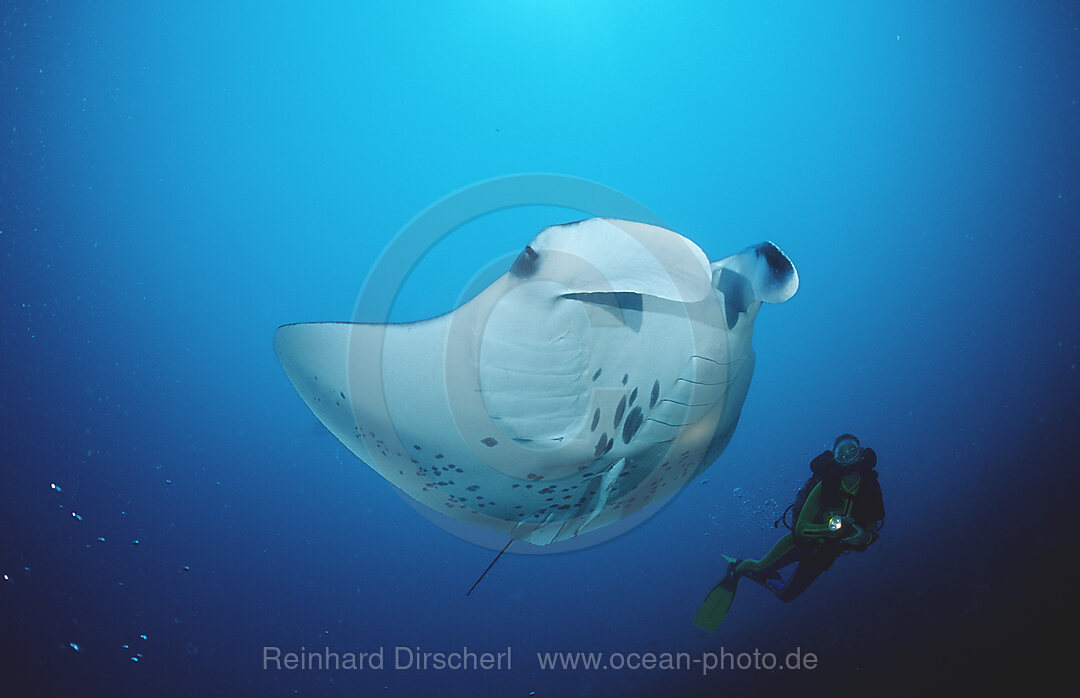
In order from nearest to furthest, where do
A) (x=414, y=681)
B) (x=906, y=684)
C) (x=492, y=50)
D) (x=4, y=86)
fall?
(x=492, y=50) < (x=4, y=86) < (x=906, y=684) < (x=414, y=681)

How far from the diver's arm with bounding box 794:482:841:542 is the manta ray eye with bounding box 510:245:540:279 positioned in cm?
209

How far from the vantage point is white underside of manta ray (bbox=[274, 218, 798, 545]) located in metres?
1.06

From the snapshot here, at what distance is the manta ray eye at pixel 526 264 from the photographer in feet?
3.28

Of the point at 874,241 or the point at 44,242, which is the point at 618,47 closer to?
the point at 874,241

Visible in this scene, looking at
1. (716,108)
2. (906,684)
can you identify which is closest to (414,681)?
(906,684)

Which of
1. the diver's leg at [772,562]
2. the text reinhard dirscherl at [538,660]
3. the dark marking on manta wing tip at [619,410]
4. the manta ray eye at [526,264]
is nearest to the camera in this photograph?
the manta ray eye at [526,264]

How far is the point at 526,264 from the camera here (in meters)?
1.01

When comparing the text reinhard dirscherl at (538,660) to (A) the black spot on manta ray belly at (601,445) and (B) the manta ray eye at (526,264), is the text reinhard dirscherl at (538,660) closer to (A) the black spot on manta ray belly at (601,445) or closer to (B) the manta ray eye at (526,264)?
(A) the black spot on manta ray belly at (601,445)

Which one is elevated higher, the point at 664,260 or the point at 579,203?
the point at 579,203

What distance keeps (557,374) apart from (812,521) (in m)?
1.93

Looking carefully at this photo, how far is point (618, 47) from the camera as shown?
2.52 m

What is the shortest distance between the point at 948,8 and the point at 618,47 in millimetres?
2051

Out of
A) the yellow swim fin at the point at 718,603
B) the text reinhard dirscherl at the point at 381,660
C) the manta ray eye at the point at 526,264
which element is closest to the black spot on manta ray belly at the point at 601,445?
the manta ray eye at the point at 526,264

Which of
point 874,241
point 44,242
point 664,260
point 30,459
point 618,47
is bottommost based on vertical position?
point 30,459
